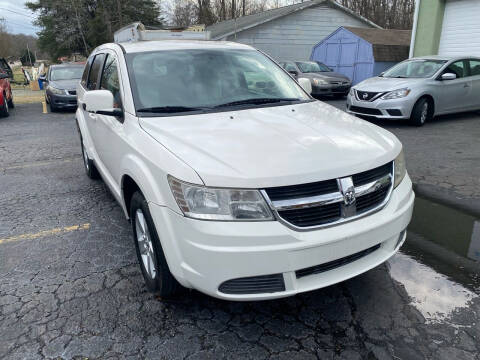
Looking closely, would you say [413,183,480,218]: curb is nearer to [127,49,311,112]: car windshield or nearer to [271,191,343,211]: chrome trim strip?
[127,49,311,112]: car windshield

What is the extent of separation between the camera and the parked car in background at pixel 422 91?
829 cm

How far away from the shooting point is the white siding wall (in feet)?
73.7

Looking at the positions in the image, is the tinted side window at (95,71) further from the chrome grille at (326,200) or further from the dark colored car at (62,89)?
the dark colored car at (62,89)

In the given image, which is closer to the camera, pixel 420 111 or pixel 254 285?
pixel 254 285

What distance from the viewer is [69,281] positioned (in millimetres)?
2992

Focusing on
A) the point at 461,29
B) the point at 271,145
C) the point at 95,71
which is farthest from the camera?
the point at 461,29

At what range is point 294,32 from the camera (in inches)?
913

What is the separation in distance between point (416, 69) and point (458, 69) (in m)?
0.95

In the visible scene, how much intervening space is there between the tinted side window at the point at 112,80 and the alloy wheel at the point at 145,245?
1.07 m

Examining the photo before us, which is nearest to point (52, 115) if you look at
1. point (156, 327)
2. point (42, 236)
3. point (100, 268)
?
point (42, 236)

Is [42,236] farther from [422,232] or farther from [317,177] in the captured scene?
[422,232]

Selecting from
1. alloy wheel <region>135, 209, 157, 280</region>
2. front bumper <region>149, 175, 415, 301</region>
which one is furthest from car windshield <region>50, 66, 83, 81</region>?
front bumper <region>149, 175, 415, 301</region>

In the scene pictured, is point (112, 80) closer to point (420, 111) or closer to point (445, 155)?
point (445, 155)

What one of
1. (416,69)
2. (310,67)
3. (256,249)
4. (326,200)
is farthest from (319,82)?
(256,249)
